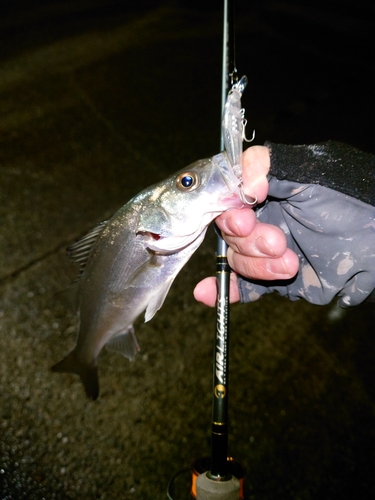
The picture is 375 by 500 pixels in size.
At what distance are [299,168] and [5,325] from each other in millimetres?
2486

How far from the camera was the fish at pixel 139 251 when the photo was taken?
5.25 ft

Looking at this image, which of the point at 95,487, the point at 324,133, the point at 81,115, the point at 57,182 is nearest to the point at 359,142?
the point at 324,133

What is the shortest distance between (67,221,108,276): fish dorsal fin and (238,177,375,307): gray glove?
0.86 metres

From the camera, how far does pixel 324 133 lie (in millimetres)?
5699

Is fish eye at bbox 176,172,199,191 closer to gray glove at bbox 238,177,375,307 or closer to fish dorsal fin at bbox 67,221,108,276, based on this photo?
gray glove at bbox 238,177,375,307

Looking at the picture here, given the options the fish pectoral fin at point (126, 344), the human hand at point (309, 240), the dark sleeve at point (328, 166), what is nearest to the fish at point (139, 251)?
the fish pectoral fin at point (126, 344)

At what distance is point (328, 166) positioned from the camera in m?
1.66

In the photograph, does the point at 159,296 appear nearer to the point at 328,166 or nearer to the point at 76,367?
the point at 76,367

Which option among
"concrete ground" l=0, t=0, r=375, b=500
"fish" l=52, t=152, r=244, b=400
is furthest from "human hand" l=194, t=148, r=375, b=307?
"concrete ground" l=0, t=0, r=375, b=500

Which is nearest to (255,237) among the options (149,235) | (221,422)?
(149,235)

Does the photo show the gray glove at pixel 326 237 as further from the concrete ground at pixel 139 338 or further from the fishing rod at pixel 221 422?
the concrete ground at pixel 139 338

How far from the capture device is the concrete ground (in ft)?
8.48

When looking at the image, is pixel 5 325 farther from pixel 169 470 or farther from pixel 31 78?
pixel 31 78

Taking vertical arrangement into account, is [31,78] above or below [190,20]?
below
